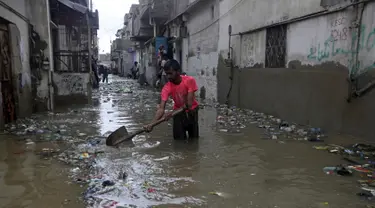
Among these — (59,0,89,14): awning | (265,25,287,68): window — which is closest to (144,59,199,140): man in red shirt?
(265,25,287,68): window

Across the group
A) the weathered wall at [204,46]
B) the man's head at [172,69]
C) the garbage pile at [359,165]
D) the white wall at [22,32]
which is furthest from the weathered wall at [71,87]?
the garbage pile at [359,165]

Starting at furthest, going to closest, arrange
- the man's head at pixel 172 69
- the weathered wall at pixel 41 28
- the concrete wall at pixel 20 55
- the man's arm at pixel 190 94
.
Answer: the weathered wall at pixel 41 28 < the concrete wall at pixel 20 55 < the man's arm at pixel 190 94 < the man's head at pixel 172 69

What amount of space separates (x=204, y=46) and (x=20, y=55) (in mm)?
7324

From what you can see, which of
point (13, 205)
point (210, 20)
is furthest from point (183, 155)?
point (210, 20)

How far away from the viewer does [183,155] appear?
4805 millimetres

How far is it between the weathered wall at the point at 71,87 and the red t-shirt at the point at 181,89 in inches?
A: 241

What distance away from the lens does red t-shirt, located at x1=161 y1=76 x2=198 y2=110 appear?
17.5 feet

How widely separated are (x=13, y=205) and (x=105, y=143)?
2.49 m

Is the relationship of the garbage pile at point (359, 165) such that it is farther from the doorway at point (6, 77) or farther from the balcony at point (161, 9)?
the balcony at point (161, 9)

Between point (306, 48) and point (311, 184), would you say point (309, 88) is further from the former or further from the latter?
point (311, 184)

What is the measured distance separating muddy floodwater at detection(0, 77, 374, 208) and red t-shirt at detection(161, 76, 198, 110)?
761mm

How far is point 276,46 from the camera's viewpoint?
794cm

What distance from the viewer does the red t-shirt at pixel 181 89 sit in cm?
534

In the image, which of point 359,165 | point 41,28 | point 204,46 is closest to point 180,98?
point 359,165
